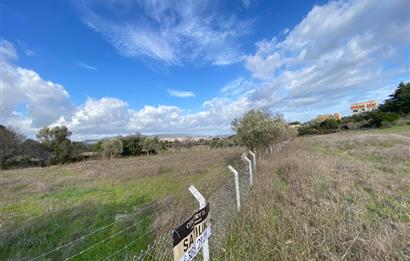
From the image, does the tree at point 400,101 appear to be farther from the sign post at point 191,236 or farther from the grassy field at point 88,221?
the sign post at point 191,236

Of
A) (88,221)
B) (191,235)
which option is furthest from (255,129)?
(191,235)

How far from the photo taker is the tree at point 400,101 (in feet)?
168

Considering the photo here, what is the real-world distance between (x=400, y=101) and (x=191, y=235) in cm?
6618

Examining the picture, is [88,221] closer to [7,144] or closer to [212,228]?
[212,228]

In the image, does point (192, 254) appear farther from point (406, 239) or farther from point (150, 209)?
point (150, 209)

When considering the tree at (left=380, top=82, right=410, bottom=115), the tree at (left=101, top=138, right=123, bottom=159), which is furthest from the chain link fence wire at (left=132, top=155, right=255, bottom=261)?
the tree at (left=380, top=82, right=410, bottom=115)

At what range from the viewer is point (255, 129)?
15.0m

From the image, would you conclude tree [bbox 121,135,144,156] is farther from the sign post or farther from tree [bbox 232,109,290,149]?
the sign post

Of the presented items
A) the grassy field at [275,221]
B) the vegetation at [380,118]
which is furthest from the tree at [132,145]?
the grassy field at [275,221]

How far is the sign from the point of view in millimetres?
1839

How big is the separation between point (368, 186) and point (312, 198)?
2403 millimetres

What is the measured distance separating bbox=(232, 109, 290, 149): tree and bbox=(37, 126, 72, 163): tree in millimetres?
37675

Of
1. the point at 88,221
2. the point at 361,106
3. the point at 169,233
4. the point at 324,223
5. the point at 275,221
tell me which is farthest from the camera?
the point at 361,106

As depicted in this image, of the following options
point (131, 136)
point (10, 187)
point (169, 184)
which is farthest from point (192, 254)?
point (131, 136)
